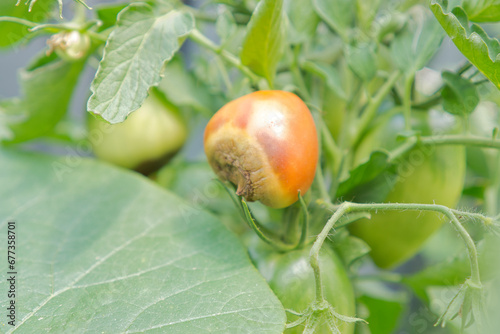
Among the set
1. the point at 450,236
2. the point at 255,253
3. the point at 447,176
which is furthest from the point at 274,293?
the point at 450,236

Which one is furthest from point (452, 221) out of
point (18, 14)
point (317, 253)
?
point (18, 14)

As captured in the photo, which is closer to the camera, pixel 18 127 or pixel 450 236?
pixel 18 127

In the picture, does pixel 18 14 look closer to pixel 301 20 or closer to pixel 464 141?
pixel 301 20

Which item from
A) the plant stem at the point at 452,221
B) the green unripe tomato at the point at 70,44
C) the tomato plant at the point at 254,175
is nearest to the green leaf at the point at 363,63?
the tomato plant at the point at 254,175

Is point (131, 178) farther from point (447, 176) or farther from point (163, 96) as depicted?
point (447, 176)

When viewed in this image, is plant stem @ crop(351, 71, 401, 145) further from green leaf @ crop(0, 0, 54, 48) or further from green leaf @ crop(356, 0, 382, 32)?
green leaf @ crop(0, 0, 54, 48)

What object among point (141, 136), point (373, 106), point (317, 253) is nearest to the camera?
point (317, 253)
